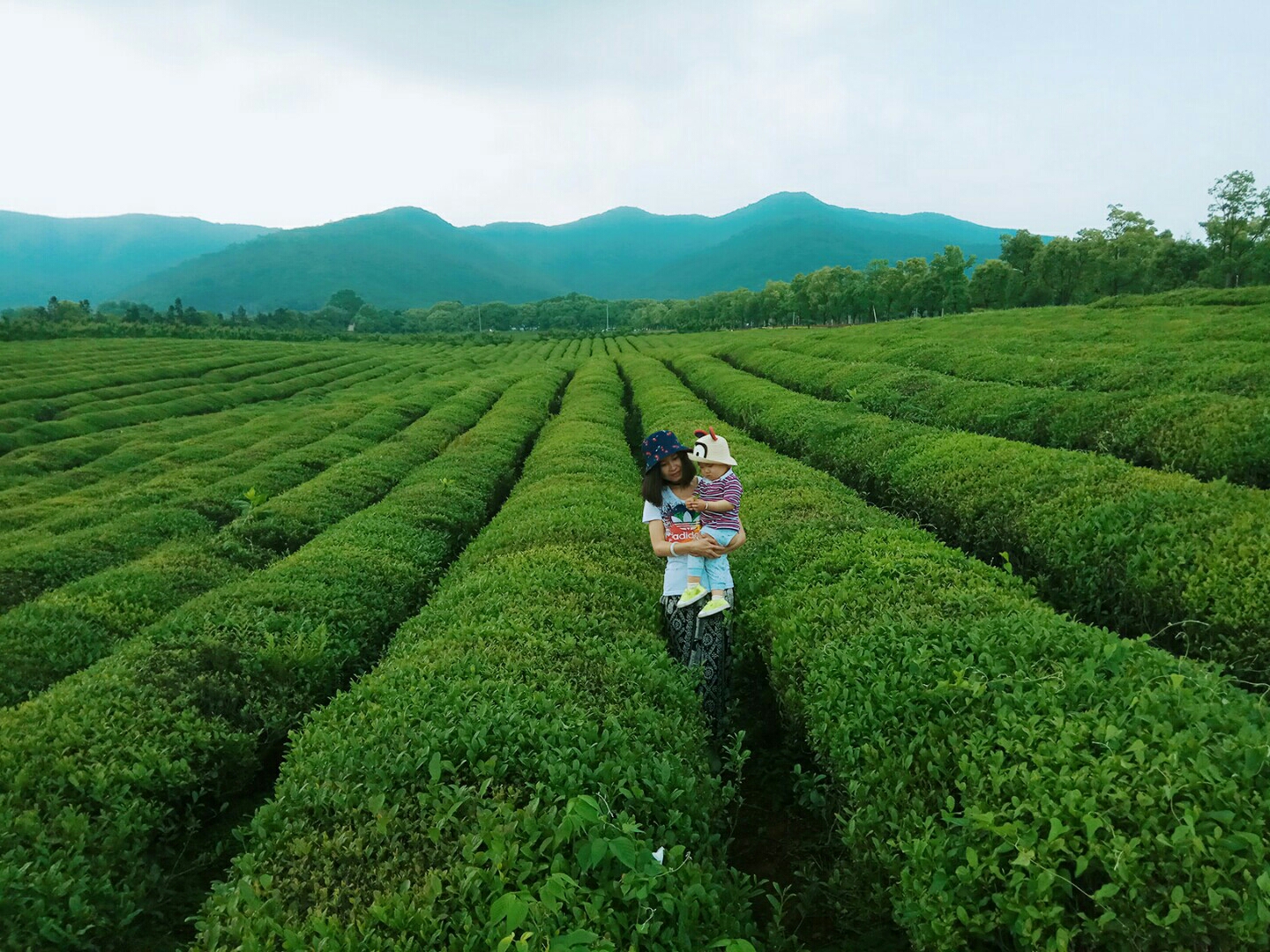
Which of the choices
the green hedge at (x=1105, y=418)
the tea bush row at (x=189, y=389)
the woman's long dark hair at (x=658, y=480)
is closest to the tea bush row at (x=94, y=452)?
the tea bush row at (x=189, y=389)

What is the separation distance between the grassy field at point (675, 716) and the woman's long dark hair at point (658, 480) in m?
1.43

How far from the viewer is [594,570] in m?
8.39

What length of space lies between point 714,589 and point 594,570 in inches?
85.6

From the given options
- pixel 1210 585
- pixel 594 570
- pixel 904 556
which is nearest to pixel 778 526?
pixel 904 556

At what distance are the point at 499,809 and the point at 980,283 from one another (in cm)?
8828

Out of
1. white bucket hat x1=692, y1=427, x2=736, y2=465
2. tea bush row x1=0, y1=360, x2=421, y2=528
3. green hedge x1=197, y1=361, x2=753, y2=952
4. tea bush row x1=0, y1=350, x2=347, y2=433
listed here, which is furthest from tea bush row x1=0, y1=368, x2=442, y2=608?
tea bush row x1=0, y1=350, x2=347, y2=433

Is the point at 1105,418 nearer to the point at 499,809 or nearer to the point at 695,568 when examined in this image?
the point at 695,568

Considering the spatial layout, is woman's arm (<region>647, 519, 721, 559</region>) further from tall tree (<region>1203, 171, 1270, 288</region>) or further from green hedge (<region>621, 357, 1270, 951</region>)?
tall tree (<region>1203, 171, 1270, 288</region>)

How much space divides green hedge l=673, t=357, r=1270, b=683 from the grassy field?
2.1 inches

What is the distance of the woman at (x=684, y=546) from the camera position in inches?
260

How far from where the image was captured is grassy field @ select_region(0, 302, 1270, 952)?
131 inches

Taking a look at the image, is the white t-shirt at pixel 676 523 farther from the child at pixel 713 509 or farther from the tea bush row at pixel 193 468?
the tea bush row at pixel 193 468

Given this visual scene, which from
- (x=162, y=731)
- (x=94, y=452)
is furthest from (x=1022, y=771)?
(x=94, y=452)

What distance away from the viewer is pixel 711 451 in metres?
6.52
